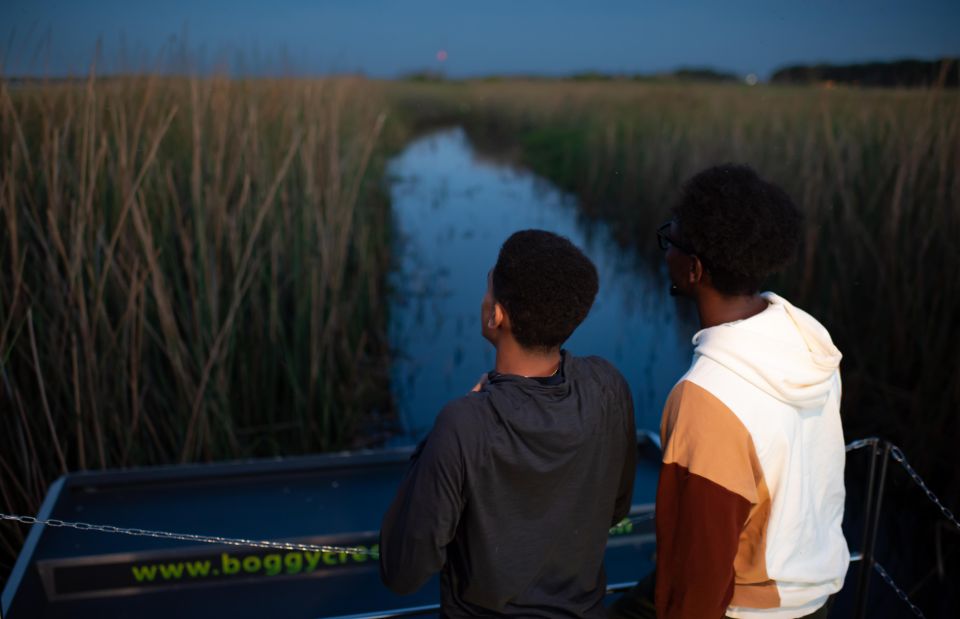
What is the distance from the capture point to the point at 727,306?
4.13 ft

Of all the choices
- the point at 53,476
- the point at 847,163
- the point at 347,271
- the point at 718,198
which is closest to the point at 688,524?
the point at 718,198

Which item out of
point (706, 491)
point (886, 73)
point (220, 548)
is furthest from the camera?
point (886, 73)

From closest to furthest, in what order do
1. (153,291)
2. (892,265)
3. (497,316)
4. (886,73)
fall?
(497,316) → (153,291) → (892,265) → (886,73)

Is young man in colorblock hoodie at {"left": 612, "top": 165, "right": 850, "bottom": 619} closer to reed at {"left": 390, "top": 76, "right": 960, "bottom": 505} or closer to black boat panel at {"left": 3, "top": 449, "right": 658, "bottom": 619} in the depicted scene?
black boat panel at {"left": 3, "top": 449, "right": 658, "bottom": 619}

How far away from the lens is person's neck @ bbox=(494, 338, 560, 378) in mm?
1233

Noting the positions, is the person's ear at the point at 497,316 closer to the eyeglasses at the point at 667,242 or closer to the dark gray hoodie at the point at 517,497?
the dark gray hoodie at the point at 517,497

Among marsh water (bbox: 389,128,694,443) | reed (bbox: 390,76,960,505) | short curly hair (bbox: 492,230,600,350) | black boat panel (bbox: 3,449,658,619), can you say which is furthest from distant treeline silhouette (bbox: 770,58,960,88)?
short curly hair (bbox: 492,230,600,350)

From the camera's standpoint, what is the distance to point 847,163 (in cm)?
432

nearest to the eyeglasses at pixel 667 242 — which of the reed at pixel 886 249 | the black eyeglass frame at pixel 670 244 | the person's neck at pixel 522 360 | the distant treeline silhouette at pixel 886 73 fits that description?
the black eyeglass frame at pixel 670 244

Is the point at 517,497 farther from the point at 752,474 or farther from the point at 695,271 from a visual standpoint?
the point at 695,271

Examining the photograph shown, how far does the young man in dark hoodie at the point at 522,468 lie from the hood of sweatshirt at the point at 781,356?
0.66 feet

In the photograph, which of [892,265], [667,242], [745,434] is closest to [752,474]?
[745,434]

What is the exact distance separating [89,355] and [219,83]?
1.63m

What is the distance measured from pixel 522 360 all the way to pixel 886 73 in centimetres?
429
